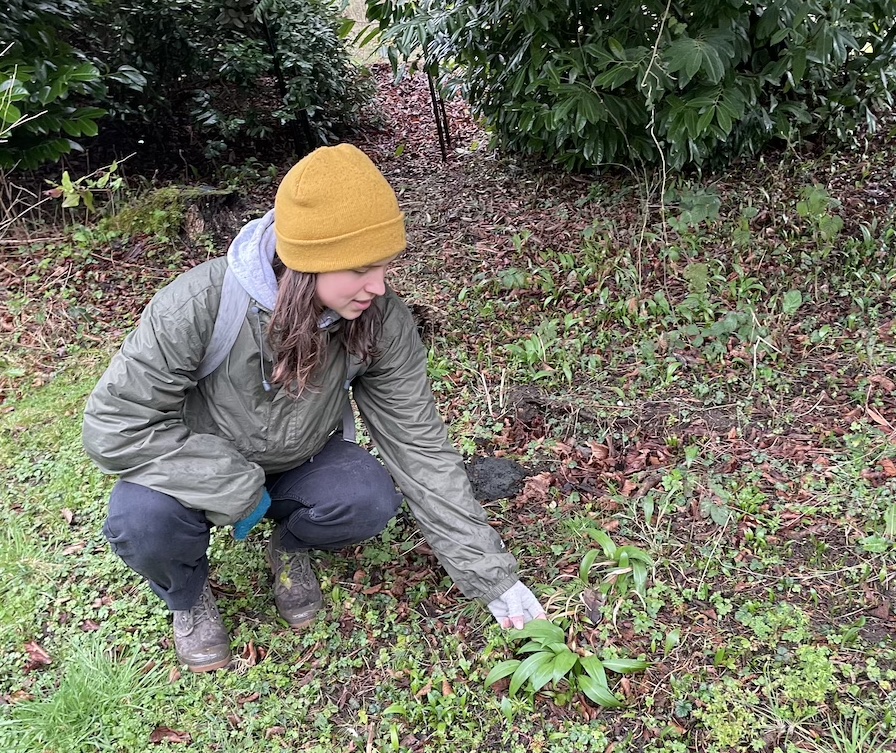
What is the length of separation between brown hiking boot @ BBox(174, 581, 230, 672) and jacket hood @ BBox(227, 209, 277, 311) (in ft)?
3.43

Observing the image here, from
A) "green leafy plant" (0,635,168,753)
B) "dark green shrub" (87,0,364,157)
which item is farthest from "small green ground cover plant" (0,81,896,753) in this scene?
"dark green shrub" (87,0,364,157)

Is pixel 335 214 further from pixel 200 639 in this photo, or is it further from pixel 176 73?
pixel 176 73

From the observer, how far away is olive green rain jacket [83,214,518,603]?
1.94 m

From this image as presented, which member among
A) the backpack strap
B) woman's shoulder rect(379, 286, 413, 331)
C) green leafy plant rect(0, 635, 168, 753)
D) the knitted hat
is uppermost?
the knitted hat

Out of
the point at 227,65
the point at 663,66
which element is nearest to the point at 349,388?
the point at 663,66

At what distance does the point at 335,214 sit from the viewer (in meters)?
1.77

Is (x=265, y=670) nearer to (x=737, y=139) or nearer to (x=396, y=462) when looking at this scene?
(x=396, y=462)

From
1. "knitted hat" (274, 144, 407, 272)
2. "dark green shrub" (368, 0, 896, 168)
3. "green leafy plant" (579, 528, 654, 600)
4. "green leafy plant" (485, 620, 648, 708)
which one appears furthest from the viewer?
"dark green shrub" (368, 0, 896, 168)

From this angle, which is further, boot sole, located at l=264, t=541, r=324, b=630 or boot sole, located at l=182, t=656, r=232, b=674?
boot sole, located at l=264, t=541, r=324, b=630

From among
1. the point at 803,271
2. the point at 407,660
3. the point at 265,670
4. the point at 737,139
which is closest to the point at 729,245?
the point at 803,271

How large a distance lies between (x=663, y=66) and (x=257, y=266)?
7.59 ft

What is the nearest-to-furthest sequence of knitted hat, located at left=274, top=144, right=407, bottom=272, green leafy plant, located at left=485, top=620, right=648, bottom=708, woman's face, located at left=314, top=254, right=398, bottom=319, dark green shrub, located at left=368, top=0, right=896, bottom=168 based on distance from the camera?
1. knitted hat, located at left=274, top=144, right=407, bottom=272
2. woman's face, located at left=314, top=254, right=398, bottom=319
3. green leafy plant, located at left=485, top=620, right=648, bottom=708
4. dark green shrub, located at left=368, top=0, right=896, bottom=168

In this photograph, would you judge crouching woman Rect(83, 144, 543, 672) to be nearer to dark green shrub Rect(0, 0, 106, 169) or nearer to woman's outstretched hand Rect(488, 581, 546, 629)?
woman's outstretched hand Rect(488, 581, 546, 629)

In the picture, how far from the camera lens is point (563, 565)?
104 inches
